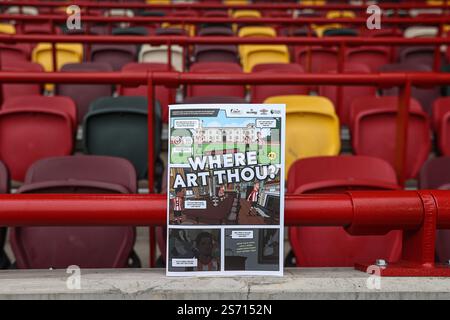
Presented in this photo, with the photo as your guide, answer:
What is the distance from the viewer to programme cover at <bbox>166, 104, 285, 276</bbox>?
1.40 m

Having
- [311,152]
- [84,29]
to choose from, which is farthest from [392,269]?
[84,29]

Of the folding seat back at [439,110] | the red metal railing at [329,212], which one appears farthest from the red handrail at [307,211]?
the folding seat back at [439,110]

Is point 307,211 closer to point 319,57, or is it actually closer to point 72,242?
point 72,242

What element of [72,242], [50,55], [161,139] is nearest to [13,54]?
[50,55]

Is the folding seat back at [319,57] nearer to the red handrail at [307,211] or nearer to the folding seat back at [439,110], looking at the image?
the folding seat back at [439,110]

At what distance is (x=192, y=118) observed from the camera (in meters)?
1.44

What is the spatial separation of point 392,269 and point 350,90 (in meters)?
3.48

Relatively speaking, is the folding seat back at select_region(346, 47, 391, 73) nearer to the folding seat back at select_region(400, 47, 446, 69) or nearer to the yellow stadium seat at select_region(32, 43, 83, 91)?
the folding seat back at select_region(400, 47, 446, 69)

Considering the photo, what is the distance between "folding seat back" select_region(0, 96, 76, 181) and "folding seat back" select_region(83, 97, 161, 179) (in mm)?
130

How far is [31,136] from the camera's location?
361cm

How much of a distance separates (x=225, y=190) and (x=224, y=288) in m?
0.23

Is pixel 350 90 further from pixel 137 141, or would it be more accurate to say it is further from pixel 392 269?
pixel 392 269

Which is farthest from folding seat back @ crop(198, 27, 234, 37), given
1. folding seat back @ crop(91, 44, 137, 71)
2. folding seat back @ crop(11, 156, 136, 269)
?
folding seat back @ crop(11, 156, 136, 269)
